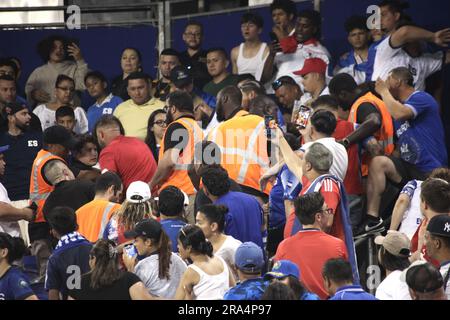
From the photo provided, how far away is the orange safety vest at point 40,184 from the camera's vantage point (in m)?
11.3

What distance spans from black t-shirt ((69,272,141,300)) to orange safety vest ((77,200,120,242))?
171cm

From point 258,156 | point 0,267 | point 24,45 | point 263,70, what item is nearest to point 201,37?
point 263,70

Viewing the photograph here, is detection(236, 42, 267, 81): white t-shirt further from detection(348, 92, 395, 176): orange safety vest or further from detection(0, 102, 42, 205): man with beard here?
detection(0, 102, 42, 205): man with beard

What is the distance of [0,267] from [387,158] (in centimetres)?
387

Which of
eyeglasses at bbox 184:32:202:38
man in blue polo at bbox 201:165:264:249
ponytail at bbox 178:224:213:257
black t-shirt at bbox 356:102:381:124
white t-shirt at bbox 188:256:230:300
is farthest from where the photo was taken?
eyeglasses at bbox 184:32:202:38

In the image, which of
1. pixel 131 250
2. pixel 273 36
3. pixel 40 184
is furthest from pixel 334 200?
pixel 273 36

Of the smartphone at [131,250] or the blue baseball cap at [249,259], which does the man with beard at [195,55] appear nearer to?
the smartphone at [131,250]

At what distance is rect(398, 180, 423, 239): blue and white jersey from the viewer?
10.0 metres

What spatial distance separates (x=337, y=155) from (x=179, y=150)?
6.88ft

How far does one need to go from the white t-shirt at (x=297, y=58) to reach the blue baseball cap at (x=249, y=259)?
5419 mm

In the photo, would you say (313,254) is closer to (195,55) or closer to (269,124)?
(269,124)

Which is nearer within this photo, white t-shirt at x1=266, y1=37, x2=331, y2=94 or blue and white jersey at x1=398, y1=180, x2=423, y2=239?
blue and white jersey at x1=398, y1=180, x2=423, y2=239

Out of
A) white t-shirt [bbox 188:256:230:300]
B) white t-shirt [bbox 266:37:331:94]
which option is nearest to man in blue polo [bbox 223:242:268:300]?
white t-shirt [bbox 188:256:230:300]

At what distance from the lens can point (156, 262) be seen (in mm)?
8664
